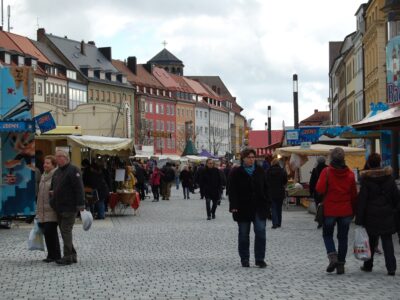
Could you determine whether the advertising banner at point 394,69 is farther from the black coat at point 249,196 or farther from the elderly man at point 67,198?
the elderly man at point 67,198

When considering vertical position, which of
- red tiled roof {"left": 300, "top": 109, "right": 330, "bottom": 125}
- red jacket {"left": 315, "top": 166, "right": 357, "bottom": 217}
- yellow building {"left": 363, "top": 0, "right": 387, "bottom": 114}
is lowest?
red jacket {"left": 315, "top": 166, "right": 357, "bottom": 217}

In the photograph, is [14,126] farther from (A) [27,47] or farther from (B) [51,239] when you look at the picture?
(A) [27,47]

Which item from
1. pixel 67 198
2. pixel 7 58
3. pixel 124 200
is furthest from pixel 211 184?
pixel 7 58

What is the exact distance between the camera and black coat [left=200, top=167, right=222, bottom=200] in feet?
96.3

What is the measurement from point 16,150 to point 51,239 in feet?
30.6

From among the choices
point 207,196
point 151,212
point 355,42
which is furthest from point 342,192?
point 355,42

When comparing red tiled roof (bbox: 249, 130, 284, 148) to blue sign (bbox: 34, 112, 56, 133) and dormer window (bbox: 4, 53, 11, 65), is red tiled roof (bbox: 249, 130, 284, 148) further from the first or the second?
blue sign (bbox: 34, 112, 56, 133)

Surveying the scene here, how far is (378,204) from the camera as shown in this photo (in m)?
13.9

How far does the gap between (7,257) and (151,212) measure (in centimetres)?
1735

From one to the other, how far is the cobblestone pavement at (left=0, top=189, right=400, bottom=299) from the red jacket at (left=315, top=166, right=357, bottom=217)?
0.83m

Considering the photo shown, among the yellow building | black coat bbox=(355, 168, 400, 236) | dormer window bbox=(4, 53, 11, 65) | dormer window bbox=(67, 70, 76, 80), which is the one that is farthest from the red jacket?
dormer window bbox=(67, 70, 76, 80)

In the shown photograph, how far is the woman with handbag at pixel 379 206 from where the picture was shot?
45.1 feet

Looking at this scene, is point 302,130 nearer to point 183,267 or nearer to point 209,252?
point 209,252

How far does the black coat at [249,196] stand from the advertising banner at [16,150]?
9840mm
